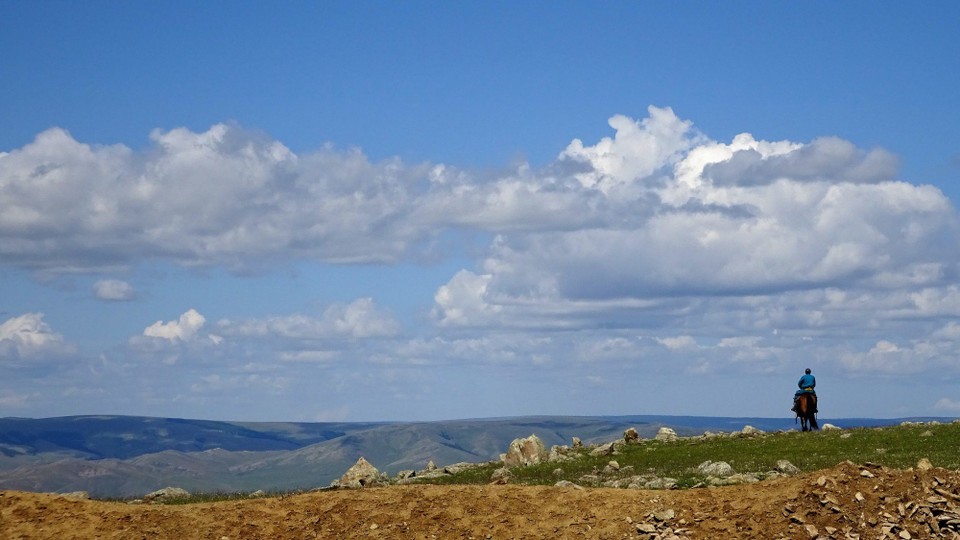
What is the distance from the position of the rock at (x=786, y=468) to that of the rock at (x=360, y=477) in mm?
17561

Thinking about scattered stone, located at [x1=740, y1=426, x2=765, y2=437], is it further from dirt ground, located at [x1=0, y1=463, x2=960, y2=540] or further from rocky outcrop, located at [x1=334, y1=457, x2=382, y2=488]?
dirt ground, located at [x1=0, y1=463, x2=960, y2=540]

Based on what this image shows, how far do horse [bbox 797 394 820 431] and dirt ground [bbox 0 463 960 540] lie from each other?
2914 cm

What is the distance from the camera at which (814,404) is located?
210ft

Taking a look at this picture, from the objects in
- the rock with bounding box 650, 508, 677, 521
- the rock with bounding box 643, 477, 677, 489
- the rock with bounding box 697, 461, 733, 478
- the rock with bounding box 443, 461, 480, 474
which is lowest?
the rock with bounding box 650, 508, 677, 521

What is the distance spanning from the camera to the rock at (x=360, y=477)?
50.7m

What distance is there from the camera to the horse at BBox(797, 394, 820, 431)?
6359 centimetres

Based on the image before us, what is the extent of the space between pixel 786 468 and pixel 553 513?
14.5 m

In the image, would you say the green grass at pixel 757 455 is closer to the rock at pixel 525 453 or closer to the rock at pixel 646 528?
the rock at pixel 525 453

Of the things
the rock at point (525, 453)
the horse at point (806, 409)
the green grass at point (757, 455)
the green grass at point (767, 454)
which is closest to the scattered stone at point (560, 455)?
the rock at point (525, 453)

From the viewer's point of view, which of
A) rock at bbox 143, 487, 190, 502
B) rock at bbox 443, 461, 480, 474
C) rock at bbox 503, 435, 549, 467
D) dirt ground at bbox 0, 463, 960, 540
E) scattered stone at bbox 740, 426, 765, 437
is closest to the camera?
dirt ground at bbox 0, 463, 960, 540

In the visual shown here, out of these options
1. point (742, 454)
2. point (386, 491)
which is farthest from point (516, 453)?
point (386, 491)

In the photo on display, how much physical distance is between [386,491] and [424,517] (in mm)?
2885

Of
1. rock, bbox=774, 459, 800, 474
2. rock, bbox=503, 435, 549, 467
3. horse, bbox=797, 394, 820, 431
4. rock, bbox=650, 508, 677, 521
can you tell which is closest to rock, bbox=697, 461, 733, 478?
rock, bbox=774, 459, 800, 474

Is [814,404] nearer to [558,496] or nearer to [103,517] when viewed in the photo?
[558,496]
